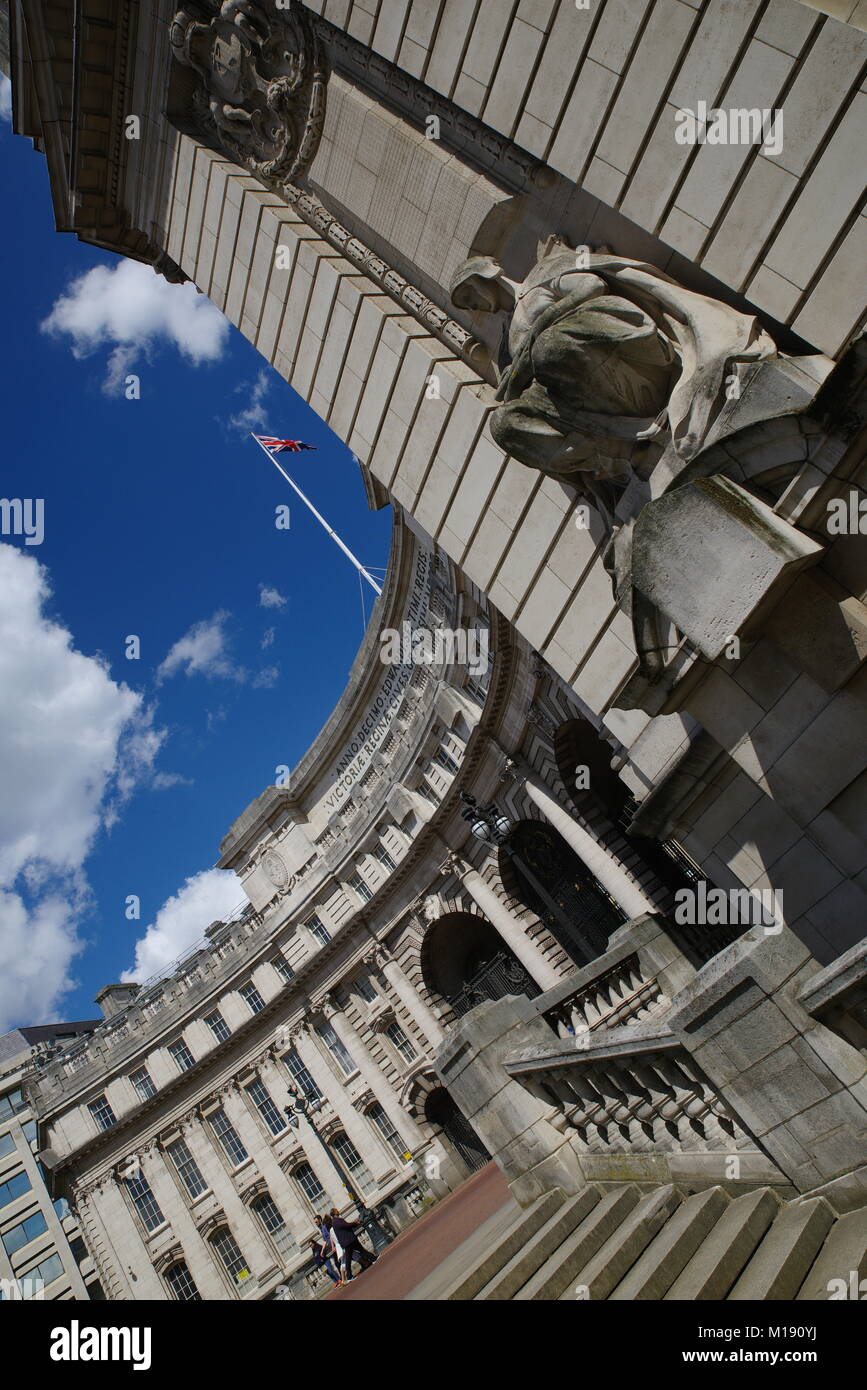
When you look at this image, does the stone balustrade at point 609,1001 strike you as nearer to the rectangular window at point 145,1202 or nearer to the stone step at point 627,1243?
the stone step at point 627,1243

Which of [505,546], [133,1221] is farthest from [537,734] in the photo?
[133,1221]

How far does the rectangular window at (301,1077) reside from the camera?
35531 millimetres

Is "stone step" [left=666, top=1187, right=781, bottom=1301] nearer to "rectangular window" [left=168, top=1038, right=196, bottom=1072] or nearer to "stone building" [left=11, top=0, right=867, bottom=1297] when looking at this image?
"stone building" [left=11, top=0, right=867, bottom=1297]

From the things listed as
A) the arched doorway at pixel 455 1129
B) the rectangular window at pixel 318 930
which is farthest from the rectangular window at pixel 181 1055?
the arched doorway at pixel 455 1129

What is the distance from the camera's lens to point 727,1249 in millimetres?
5883

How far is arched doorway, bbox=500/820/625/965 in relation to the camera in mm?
24719

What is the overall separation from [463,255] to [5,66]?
14.0 m

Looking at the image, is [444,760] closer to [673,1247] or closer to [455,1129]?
[455,1129]

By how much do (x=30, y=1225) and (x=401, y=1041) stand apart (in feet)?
80.7

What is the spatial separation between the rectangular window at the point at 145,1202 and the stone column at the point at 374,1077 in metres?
12.0

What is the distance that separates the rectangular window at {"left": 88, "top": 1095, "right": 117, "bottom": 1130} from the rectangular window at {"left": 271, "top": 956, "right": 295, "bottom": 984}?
10994 mm

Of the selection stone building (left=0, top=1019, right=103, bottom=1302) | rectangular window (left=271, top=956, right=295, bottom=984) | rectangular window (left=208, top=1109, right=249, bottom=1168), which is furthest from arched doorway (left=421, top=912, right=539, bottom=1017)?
stone building (left=0, top=1019, right=103, bottom=1302)

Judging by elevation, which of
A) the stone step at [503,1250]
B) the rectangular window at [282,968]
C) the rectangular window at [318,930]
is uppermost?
the stone step at [503,1250]

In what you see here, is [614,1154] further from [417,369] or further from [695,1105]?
[417,369]
